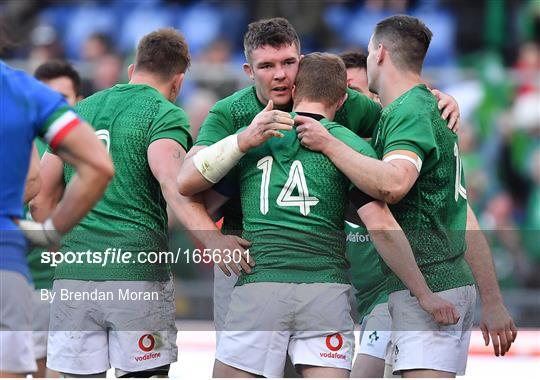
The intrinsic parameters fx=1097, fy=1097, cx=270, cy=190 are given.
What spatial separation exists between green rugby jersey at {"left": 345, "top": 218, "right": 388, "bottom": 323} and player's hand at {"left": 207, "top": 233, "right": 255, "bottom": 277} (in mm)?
1101

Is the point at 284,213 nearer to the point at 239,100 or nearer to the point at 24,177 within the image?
the point at 239,100

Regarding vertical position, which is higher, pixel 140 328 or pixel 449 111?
pixel 449 111

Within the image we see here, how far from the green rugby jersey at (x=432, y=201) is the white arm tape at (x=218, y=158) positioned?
0.74 m

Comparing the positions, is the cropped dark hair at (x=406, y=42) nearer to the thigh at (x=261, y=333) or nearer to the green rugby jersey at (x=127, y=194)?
the green rugby jersey at (x=127, y=194)

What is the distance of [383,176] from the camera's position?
510 centimetres

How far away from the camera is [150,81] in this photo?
6.13 meters

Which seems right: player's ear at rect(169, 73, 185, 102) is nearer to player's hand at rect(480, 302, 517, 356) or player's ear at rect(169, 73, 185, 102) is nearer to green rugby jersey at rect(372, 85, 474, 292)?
green rugby jersey at rect(372, 85, 474, 292)

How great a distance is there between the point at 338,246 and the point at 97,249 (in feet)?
4.31

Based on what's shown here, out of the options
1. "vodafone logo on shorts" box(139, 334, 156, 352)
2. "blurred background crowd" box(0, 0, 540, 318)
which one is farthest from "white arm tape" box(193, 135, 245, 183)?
"blurred background crowd" box(0, 0, 540, 318)

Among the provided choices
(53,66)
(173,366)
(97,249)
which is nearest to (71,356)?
(97,249)

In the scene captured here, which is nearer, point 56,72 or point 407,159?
point 407,159

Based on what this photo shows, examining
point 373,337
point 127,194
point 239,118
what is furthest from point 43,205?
point 373,337

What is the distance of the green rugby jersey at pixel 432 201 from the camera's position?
5387 millimetres

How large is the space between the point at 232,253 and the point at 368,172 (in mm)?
819
